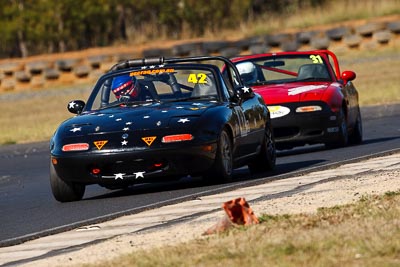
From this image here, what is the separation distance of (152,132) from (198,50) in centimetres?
2920

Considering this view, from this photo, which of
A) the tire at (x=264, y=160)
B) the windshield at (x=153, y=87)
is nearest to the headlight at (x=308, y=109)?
the tire at (x=264, y=160)

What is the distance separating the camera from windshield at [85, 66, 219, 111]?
541 inches

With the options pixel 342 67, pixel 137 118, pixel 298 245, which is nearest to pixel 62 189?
pixel 137 118

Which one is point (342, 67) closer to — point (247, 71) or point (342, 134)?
point (247, 71)

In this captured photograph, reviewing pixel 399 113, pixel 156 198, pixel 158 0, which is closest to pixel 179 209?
pixel 156 198

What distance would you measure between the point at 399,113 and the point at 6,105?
55.9 feet

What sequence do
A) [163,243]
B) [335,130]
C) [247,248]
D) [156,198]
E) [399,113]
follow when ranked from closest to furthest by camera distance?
1. [247,248]
2. [163,243]
3. [156,198]
4. [335,130]
5. [399,113]

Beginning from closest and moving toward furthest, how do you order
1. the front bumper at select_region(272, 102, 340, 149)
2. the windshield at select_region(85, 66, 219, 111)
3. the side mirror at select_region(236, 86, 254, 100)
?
the windshield at select_region(85, 66, 219, 111) → the side mirror at select_region(236, 86, 254, 100) → the front bumper at select_region(272, 102, 340, 149)

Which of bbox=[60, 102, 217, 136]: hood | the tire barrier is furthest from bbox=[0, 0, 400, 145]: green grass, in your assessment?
bbox=[60, 102, 217, 136]: hood

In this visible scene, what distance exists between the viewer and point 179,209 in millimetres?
10805

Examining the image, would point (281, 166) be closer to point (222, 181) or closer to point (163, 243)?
point (222, 181)

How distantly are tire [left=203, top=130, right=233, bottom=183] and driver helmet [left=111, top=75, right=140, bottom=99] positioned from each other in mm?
1208

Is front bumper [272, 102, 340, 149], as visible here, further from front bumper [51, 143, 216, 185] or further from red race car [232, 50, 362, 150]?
front bumper [51, 143, 216, 185]

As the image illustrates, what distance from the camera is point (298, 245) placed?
7695 mm
